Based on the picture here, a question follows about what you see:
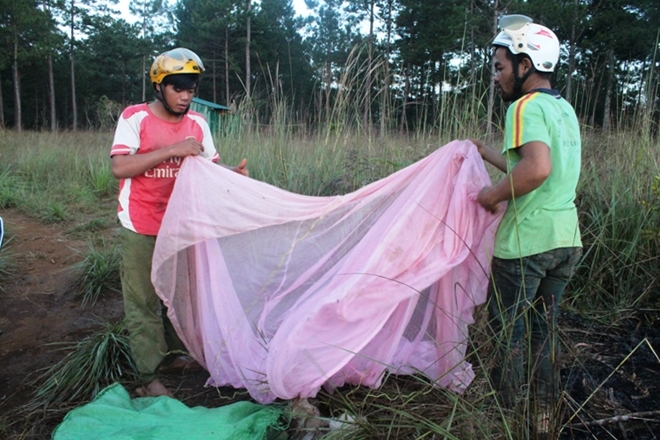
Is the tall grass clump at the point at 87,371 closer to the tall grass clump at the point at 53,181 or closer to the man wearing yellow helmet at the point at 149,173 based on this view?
the man wearing yellow helmet at the point at 149,173

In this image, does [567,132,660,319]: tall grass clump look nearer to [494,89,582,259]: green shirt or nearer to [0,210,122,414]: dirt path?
[494,89,582,259]: green shirt

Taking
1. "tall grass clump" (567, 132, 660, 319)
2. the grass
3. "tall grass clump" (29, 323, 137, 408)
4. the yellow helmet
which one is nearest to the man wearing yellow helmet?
the yellow helmet

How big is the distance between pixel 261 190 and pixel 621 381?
2036mm

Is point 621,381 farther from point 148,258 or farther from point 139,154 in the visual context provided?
point 139,154

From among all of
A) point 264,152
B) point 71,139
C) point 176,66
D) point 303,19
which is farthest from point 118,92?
point 176,66

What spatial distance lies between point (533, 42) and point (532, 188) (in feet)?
1.97

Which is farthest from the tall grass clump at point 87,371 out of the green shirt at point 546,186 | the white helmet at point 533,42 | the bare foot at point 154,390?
the white helmet at point 533,42

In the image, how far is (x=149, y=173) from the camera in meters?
2.30

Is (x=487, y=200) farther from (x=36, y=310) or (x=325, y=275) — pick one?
(x=36, y=310)

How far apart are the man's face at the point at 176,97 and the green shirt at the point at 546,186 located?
1.50 m

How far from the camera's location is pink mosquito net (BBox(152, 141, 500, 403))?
1.98 meters

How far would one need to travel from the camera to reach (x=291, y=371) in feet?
6.30

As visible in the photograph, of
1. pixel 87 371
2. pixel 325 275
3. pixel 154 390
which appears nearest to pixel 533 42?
pixel 325 275

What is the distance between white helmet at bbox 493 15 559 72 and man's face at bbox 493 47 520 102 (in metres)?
0.05
